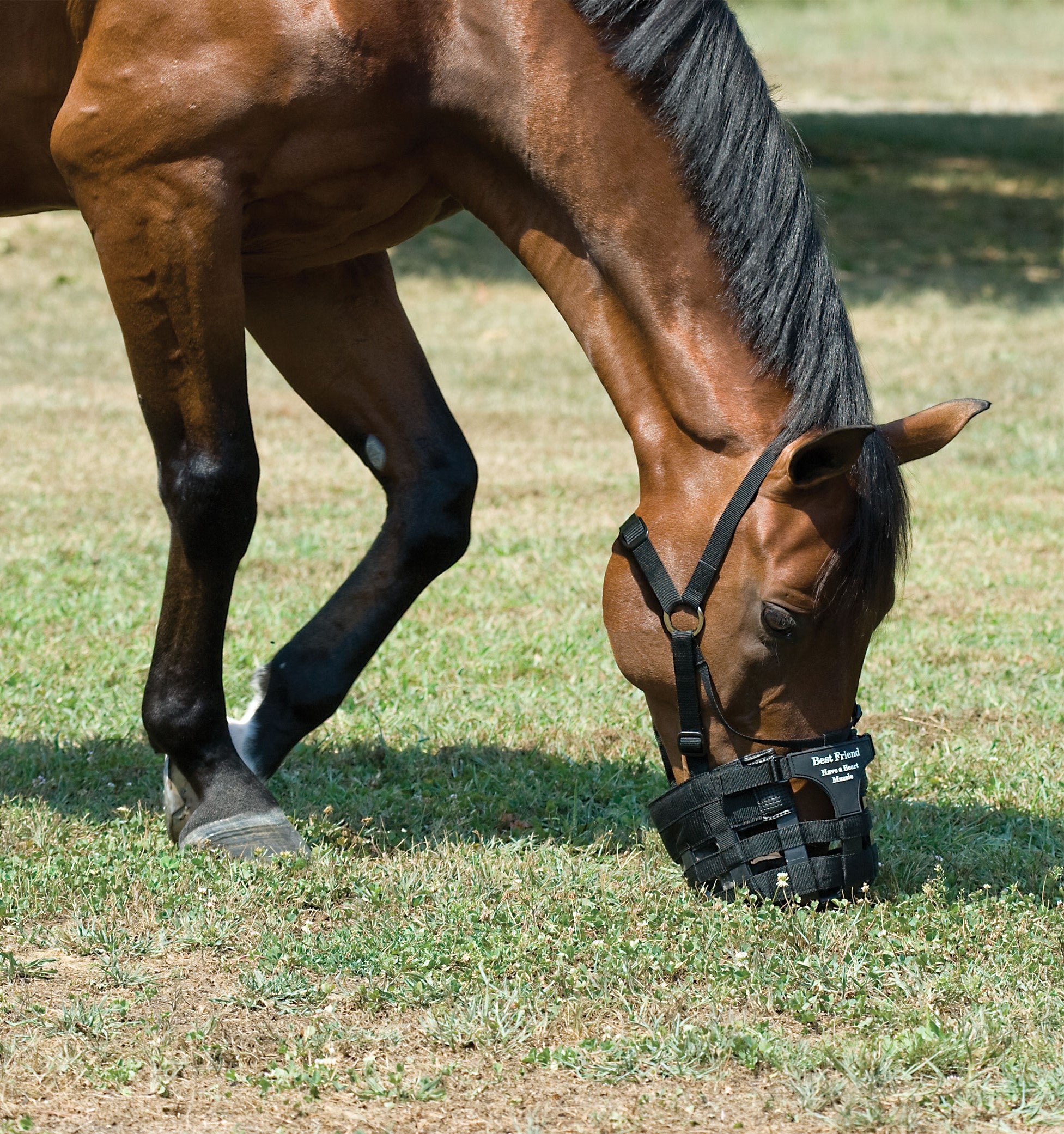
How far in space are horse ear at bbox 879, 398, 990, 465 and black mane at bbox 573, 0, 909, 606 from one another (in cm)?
4

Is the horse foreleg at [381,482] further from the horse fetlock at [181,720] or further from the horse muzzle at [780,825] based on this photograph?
the horse muzzle at [780,825]

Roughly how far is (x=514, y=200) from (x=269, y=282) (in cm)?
82

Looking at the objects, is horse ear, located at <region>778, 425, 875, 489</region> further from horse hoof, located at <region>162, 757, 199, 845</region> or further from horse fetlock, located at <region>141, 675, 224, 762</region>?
horse hoof, located at <region>162, 757, 199, 845</region>

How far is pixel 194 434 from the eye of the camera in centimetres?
354

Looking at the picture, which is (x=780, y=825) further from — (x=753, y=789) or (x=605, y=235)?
(x=605, y=235)

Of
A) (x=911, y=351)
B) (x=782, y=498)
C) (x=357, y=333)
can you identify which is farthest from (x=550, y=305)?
(x=782, y=498)

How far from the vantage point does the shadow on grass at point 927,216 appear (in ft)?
46.1

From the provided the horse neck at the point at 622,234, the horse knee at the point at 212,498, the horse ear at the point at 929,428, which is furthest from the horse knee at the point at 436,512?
the horse ear at the point at 929,428

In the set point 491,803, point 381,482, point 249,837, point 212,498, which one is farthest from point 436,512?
point 249,837

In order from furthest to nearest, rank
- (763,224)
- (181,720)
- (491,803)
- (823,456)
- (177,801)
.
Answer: (491,803)
(177,801)
(181,720)
(763,224)
(823,456)

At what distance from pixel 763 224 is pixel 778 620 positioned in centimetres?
83

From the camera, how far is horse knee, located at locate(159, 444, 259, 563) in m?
3.55

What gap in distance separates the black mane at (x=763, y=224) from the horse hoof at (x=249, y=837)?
1498 mm

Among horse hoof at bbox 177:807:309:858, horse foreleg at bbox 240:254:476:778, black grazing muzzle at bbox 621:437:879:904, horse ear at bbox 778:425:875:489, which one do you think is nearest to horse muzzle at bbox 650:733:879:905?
black grazing muzzle at bbox 621:437:879:904
